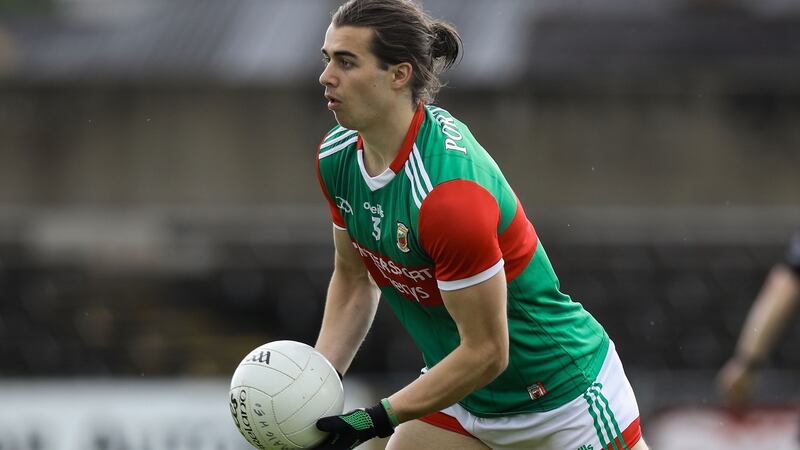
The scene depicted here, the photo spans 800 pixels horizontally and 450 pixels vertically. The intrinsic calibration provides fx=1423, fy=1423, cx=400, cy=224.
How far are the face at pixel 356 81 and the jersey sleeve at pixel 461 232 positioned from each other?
33 centimetres

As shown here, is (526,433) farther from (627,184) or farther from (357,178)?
(627,184)

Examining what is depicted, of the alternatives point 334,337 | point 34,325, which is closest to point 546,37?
point 34,325

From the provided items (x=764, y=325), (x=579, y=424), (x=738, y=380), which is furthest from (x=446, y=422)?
(x=738, y=380)

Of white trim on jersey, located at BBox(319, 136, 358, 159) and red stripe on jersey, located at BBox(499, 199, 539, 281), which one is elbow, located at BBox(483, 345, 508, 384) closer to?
red stripe on jersey, located at BBox(499, 199, 539, 281)

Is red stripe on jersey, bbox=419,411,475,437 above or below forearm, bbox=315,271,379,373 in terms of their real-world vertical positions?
below

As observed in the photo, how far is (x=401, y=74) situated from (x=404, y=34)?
12 cm

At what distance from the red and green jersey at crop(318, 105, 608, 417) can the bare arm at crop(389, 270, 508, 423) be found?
2.0 inches

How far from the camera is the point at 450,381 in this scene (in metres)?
4.16

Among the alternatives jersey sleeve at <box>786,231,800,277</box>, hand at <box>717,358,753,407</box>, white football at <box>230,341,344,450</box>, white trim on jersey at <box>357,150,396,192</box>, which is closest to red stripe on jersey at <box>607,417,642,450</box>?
white football at <box>230,341,344,450</box>

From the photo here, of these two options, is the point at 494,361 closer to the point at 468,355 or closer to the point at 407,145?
the point at 468,355

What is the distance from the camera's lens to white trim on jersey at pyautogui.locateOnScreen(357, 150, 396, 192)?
4.23 metres

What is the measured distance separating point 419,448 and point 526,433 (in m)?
0.39

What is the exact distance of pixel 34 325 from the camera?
11766mm

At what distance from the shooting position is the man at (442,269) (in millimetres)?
4094
